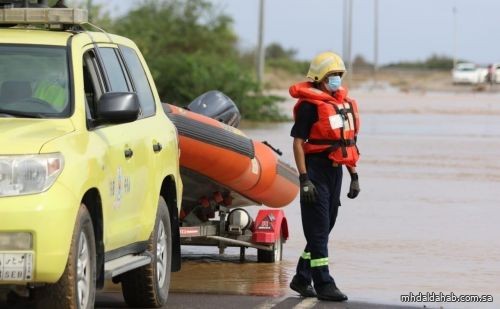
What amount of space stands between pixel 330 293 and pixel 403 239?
15.0 ft

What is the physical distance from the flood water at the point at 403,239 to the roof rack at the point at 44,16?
9.12 ft

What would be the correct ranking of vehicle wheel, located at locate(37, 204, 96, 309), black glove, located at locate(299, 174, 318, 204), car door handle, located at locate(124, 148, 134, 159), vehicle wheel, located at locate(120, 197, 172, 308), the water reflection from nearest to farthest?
vehicle wheel, located at locate(37, 204, 96, 309)
car door handle, located at locate(124, 148, 134, 159)
vehicle wheel, located at locate(120, 197, 172, 308)
black glove, located at locate(299, 174, 318, 204)
the water reflection

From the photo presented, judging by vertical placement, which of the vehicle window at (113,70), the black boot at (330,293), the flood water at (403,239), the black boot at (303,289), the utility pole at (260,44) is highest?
the vehicle window at (113,70)

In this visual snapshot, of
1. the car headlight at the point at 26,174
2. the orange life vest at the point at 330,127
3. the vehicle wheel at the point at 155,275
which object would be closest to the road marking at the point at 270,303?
the vehicle wheel at the point at 155,275

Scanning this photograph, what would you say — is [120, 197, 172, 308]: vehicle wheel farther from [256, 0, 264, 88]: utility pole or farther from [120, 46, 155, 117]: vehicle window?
[256, 0, 264, 88]: utility pole

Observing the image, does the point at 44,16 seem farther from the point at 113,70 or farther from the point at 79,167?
the point at 79,167

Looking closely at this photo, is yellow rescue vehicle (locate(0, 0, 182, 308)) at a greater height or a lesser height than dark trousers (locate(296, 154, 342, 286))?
greater

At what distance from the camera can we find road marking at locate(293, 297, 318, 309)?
10.4 metres

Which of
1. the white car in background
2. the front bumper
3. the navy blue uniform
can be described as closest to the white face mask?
the navy blue uniform

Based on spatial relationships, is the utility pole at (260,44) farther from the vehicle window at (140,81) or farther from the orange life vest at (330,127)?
the vehicle window at (140,81)

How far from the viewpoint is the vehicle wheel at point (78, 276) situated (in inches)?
314

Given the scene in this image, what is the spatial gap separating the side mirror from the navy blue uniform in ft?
7.40

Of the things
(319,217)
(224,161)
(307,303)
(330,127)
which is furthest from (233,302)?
(224,161)

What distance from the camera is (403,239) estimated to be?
49.7 ft
